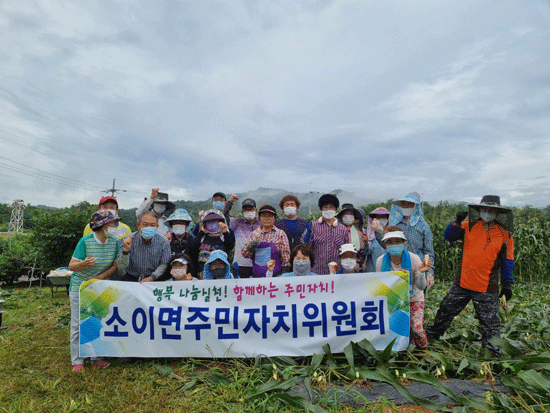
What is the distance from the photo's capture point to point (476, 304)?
13.9 ft

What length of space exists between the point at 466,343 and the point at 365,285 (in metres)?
1.51

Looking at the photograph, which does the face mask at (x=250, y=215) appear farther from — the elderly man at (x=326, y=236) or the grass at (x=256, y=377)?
the grass at (x=256, y=377)

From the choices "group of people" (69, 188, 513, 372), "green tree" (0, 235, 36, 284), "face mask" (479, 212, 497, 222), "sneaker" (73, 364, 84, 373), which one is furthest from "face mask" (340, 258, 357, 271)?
"green tree" (0, 235, 36, 284)

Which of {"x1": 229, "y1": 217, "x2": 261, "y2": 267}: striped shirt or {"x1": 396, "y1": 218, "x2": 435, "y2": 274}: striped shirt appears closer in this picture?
{"x1": 396, "y1": 218, "x2": 435, "y2": 274}: striped shirt

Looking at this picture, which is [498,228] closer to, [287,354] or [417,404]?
[417,404]

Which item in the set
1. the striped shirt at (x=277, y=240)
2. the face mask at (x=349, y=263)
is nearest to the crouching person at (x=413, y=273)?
the face mask at (x=349, y=263)

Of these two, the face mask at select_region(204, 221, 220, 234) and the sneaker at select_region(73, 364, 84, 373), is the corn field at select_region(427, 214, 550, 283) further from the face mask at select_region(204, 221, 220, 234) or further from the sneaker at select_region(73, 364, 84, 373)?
the sneaker at select_region(73, 364, 84, 373)

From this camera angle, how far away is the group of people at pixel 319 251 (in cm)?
416

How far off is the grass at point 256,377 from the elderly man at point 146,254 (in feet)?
3.55

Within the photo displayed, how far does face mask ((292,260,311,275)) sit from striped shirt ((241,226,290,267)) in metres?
0.28

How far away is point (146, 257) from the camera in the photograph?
14.9 ft

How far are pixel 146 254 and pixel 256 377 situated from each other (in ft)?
6.83

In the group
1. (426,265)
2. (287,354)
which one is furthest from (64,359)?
(426,265)

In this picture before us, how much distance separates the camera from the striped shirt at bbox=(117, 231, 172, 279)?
4.52 m
